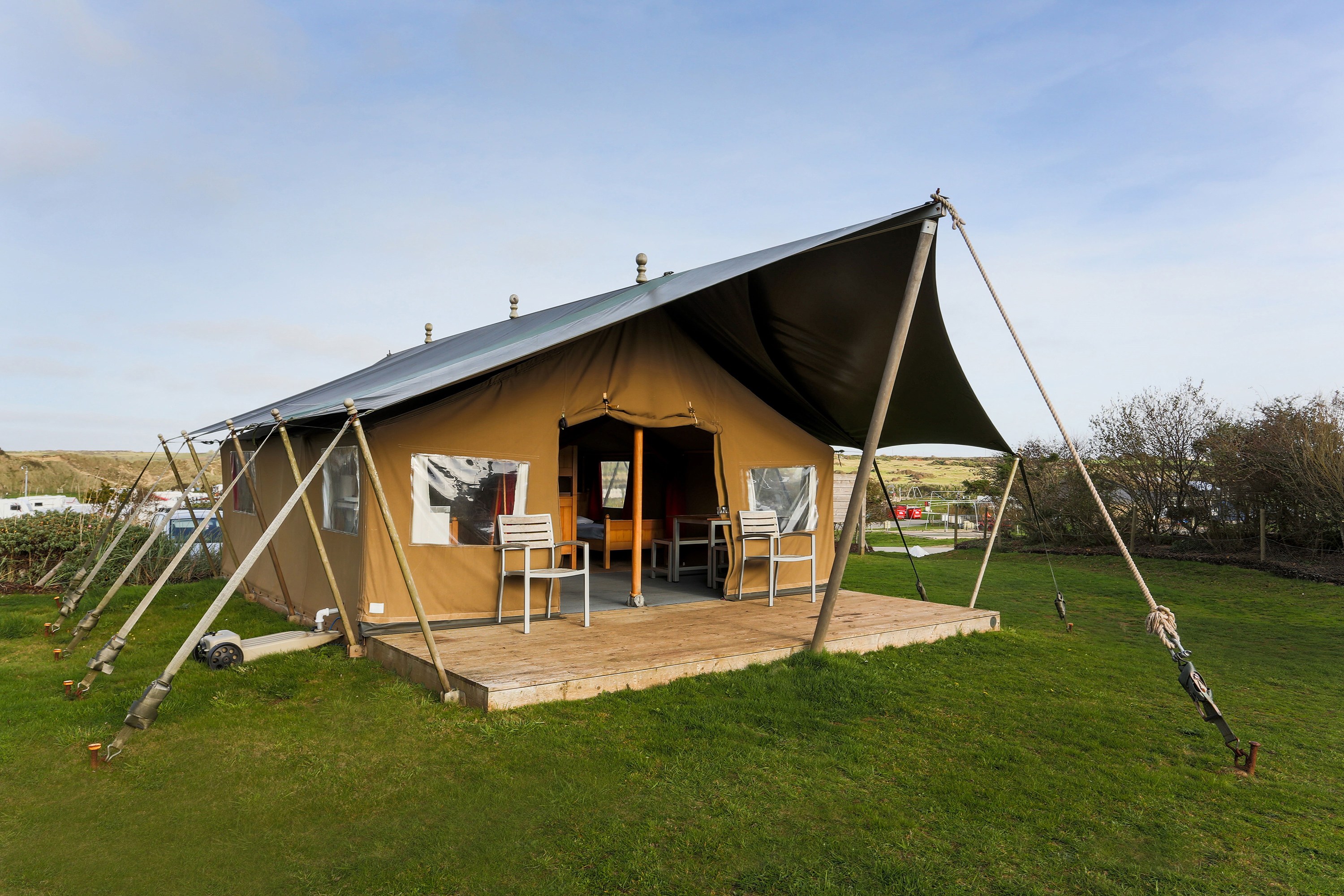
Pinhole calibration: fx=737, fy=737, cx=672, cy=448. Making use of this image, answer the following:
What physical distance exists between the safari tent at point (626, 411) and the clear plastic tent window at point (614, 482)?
1.85 m

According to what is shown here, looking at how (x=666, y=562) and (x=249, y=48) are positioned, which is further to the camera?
(x=666, y=562)

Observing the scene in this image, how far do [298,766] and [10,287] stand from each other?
25.6ft

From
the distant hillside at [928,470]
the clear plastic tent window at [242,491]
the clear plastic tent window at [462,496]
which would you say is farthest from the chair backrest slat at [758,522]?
the distant hillside at [928,470]

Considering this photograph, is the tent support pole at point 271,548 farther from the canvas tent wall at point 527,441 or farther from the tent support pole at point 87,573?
the tent support pole at point 87,573

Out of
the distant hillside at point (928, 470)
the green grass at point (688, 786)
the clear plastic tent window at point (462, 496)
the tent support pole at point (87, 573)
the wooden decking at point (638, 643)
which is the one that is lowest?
the green grass at point (688, 786)

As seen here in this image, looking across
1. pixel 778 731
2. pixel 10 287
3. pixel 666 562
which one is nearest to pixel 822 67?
pixel 666 562

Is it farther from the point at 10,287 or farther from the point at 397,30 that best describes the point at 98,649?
the point at 397,30

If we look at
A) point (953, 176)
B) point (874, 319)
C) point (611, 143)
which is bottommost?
point (874, 319)

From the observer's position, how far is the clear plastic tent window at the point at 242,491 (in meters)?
7.83

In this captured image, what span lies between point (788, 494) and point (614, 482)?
10.4 feet

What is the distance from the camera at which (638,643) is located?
4.89m

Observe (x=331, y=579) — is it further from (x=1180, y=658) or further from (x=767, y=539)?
(x=1180, y=658)

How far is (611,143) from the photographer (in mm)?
8836

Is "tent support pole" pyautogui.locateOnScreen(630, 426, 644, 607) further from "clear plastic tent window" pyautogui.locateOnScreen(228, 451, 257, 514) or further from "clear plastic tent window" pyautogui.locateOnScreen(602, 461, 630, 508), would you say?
"clear plastic tent window" pyautogui.locateOnScreen(228, 451, 257, 514)
